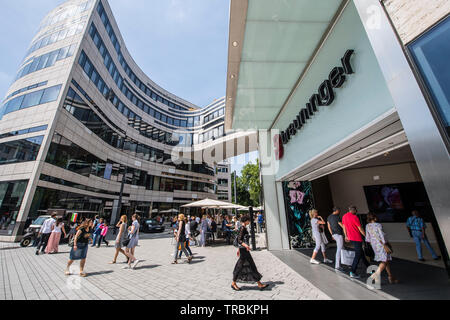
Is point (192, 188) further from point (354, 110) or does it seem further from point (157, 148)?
point (354, 110)

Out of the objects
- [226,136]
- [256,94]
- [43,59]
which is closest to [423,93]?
[256,94]

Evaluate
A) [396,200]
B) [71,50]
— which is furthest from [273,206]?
[71,50]

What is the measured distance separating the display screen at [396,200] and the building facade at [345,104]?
0.04 m

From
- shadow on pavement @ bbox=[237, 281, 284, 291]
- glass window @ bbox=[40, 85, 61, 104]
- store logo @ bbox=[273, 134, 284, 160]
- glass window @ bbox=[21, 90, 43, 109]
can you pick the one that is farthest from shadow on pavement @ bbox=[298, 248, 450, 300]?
glass window @ bbox=[21, 90, 43, 109]

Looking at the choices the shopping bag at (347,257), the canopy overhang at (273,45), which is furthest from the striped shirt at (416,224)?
the canopy overhang at (273,45)

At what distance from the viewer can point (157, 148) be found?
119ft

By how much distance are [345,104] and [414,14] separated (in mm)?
1951

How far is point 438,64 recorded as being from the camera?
7.86 ft

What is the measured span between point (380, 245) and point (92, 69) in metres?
28.6

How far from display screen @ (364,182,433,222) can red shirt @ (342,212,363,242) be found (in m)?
7.73

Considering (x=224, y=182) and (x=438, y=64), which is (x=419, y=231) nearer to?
(x=438, y=64)

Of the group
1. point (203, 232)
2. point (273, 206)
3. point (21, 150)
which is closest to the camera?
point (273, 206)

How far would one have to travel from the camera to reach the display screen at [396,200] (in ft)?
32.1

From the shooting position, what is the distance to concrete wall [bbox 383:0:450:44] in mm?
2399
